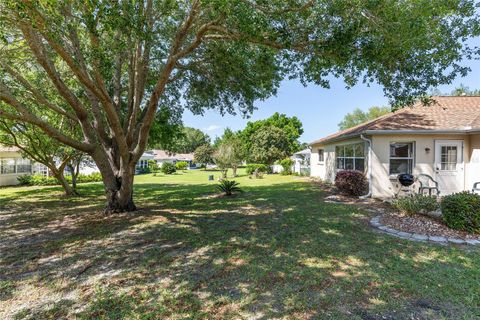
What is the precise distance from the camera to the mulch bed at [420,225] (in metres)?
5.63

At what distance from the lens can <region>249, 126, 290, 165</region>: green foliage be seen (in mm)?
31688

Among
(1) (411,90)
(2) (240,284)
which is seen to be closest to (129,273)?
(2) (240,284)

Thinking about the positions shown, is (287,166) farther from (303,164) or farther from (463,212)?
(463,212)

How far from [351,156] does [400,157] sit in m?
2.63

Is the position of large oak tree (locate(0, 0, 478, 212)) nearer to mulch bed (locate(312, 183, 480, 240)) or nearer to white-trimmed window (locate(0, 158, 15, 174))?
mulch bed (locate(312, 183, 480, 240))

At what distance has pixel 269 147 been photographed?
3178 centimetres

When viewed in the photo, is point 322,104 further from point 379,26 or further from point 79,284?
point 79,284

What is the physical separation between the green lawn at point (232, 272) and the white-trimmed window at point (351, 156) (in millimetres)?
5710

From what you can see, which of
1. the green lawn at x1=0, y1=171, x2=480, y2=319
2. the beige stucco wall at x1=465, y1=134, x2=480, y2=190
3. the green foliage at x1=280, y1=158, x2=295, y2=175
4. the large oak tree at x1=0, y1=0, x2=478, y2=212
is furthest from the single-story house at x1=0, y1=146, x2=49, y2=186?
the beige stucco wall at x1=465, y1=134, x2=480, y2=190

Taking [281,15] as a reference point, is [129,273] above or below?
below

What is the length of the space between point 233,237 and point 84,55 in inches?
213

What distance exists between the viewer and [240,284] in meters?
3.59

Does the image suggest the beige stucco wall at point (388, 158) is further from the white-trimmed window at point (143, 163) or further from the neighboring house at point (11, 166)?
the white-trimmed window at point (143, 163)

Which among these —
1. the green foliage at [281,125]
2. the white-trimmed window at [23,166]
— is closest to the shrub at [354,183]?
the white-trimmed window at [23,166]
